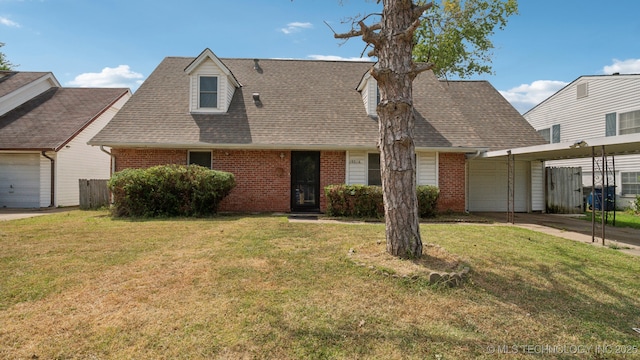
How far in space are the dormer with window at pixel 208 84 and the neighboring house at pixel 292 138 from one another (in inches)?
1.5

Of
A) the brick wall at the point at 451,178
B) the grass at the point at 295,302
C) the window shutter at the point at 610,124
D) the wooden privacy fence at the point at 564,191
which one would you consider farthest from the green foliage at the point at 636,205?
the grass at the point at 295,302

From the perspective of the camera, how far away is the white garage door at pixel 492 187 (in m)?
14.2

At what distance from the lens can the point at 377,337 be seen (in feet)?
9.93

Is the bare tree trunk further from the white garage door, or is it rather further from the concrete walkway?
the white garage door

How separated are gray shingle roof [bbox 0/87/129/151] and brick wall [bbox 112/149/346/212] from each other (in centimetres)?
487

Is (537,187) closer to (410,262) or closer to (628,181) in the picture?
(628,181)

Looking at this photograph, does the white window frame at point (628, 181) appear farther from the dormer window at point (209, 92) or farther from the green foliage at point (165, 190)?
the dormer window at point (209, 92)

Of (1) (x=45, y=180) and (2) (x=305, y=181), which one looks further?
(1) (x=45, y=180)

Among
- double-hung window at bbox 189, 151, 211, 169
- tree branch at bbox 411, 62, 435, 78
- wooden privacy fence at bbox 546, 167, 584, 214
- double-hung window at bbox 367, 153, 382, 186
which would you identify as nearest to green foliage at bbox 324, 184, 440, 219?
double-hung window at bbox 367, 153, 382, 186

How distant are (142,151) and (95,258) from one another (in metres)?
7.43

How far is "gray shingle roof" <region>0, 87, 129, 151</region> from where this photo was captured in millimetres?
14320

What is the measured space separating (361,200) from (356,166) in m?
1.69

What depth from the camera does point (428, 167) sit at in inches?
482

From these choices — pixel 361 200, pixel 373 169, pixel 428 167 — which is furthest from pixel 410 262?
pixel 428 167
